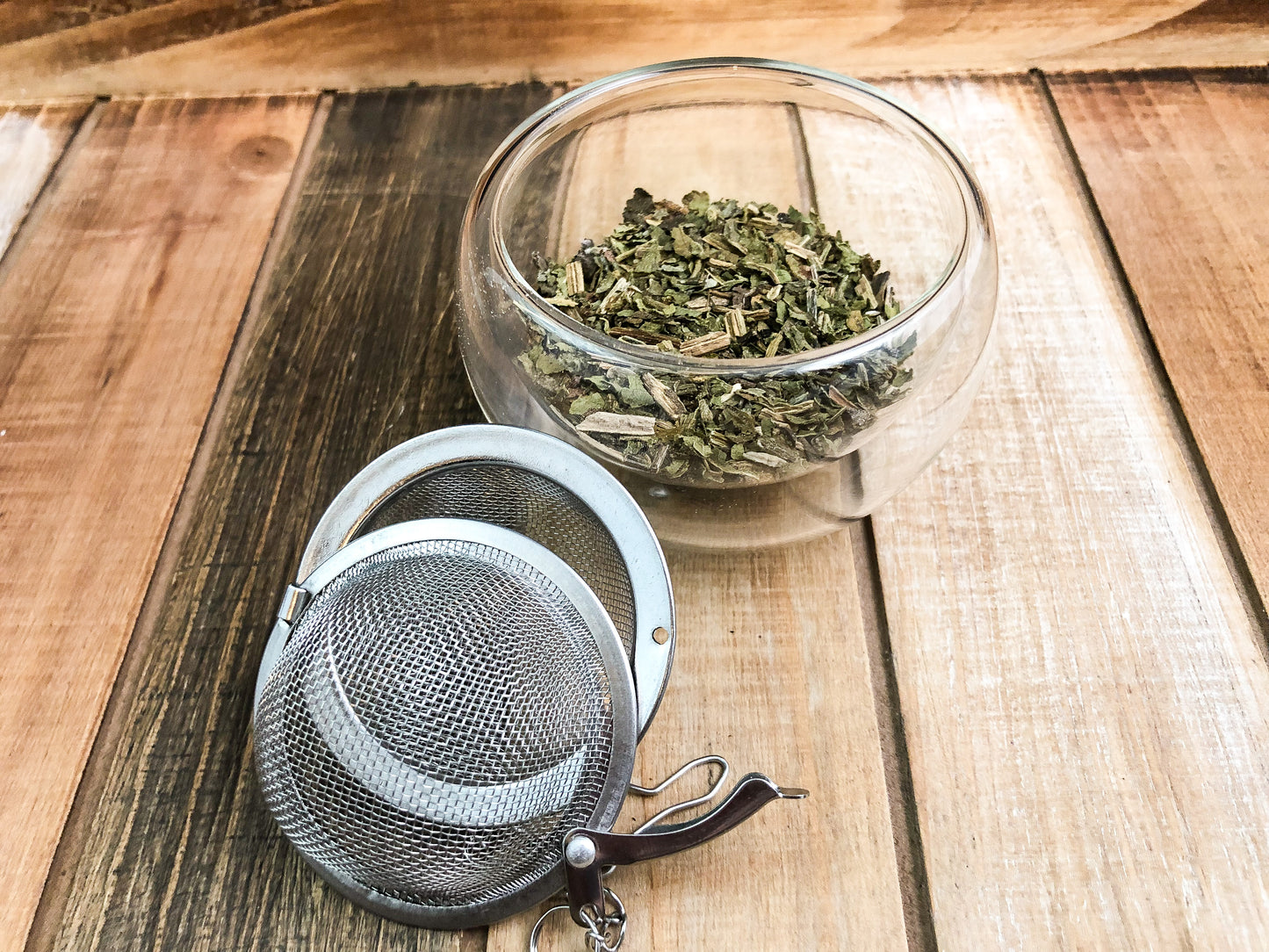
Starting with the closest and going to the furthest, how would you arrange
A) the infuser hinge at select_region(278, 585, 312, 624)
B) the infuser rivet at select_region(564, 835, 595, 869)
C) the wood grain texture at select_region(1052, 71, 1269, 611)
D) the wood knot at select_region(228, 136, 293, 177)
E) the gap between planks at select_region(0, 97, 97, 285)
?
the infuser rivet at select_region(564, 835, 595, 869) → the infuser hinge at select_region(278, 585, 312, 624) → the wood grain texture at select_region(1052, 71, 1269, 611) → the gap between planks at select_region(0, 97, 97, 285) → the wood knot at select_region(228, 136, 293, 177)

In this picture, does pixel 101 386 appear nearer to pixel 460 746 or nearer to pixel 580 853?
pixel 460 746

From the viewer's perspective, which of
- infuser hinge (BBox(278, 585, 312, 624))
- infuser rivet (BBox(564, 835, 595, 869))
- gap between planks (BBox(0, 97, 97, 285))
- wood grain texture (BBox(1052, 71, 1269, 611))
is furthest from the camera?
gap between planks (BBox(0, 97, 97, 285))

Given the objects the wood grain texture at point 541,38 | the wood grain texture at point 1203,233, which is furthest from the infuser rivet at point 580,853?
the wood grain texture at point 541,38

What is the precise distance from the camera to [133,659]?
2.54ft

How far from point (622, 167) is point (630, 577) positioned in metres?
0.56

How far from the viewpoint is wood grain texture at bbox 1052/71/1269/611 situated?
2.93ft

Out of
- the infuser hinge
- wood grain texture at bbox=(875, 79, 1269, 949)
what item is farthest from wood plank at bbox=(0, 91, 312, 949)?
wood grain texture at bbox=(875, 79, 1269, 949)

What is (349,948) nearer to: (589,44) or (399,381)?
(399,381)

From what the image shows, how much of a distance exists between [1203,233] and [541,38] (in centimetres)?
86

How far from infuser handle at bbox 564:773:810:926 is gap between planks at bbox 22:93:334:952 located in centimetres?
37

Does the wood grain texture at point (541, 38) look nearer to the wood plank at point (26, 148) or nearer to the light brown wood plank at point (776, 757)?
the wood plank at point (26, 148)

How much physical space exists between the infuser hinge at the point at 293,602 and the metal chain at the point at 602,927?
278 mm

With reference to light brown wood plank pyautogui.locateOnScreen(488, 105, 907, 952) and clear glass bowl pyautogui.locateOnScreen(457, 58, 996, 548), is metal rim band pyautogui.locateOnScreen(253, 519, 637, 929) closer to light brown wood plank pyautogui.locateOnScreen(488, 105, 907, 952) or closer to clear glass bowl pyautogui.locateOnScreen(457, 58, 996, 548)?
light brown wood plank pyautogui.locateOnScreen(488, 105, 907, 952)

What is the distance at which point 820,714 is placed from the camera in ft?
2.41
